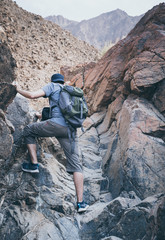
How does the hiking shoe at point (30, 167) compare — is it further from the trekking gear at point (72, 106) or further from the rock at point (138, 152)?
the rock at point (138, 152)

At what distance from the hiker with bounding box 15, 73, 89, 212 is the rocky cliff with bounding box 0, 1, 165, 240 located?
27 centimetres

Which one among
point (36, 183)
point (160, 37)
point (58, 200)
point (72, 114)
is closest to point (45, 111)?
point (72, 114)

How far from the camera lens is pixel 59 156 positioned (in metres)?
4.79

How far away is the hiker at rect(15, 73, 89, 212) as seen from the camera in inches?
125

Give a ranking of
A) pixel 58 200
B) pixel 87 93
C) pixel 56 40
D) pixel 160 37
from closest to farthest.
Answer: pixel 58 200, pixel 160 37, pixel 87 93, pixel 56 40

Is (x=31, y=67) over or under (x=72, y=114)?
over

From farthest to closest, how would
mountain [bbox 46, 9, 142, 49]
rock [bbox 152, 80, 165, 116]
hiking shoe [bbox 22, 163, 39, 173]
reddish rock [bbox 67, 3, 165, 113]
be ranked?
mountain [bbox 46, 9, 142, 49] → reddish rock [bbox 67, 3, 165, 113] → rock [bbox 152, 80, 165, 116] → hiking shoe [bbox 22, 163, 39, 173]

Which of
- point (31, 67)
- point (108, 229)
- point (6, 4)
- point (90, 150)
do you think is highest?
point (6, 4)

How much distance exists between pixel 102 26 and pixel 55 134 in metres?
57.0

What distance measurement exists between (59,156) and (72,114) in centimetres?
188

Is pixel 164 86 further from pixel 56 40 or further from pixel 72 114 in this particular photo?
pixel 56 40

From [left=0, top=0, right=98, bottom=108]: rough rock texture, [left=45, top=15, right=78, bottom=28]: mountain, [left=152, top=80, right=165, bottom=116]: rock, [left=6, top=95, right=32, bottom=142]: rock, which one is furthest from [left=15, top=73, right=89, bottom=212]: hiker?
[left=45, top=15, right=78, bottom=28]: mountain

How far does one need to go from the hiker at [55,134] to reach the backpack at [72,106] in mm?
110

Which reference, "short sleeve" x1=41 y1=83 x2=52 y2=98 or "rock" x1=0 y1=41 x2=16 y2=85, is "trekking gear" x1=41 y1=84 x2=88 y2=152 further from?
"rock" x1=0 y1=41 x2=16 y2=85
